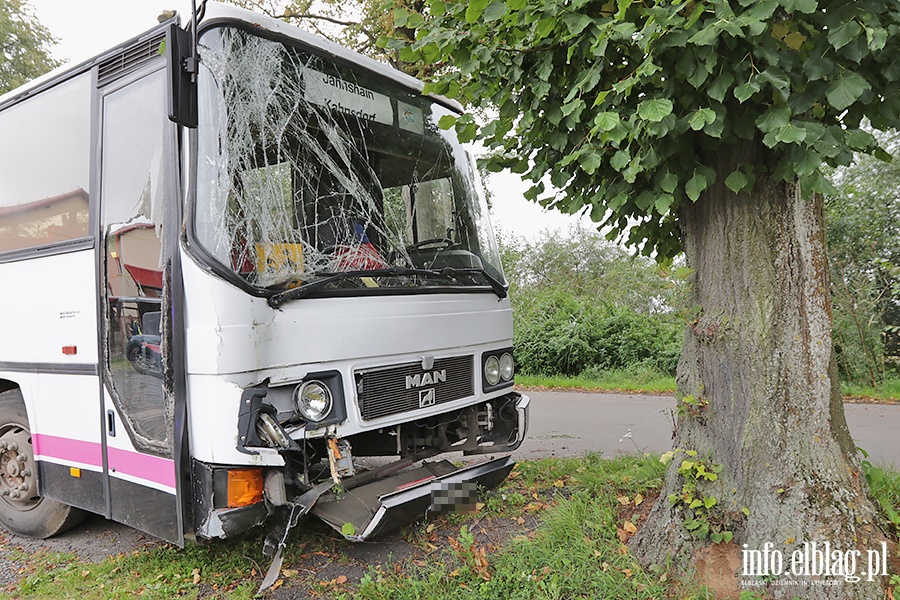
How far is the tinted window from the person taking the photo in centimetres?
351

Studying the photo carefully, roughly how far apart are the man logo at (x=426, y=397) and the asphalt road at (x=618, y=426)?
8.29 ft

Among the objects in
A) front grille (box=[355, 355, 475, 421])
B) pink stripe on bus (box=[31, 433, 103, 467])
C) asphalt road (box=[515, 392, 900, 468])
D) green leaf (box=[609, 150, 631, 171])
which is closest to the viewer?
green leaf (box=[609, 150, 631, 171])

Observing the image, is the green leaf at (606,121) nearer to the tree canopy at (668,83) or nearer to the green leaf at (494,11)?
the tree canopy at (668,83)

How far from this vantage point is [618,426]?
692cm

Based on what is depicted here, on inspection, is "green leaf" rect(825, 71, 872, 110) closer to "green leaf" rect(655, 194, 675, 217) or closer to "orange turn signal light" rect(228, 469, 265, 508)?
"green leaf" rect(655, 194, 675, 217)

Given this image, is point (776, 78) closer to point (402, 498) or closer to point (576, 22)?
point (576, 22)

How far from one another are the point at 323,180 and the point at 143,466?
176 centimetres

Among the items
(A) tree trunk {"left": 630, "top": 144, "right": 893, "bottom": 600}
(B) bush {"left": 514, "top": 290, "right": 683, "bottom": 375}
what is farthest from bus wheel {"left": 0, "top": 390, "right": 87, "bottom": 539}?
(B) bush {"left": 514, "top": 290, "right": 683, "bottom": 375}

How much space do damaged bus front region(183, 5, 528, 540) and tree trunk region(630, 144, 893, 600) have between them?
129 centimetres

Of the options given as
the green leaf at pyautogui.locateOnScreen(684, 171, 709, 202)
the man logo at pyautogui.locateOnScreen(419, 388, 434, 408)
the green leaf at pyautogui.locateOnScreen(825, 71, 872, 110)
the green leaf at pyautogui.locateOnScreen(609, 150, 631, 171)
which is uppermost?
the green leaf at pyautogui.locateOnScreen(825, 71, 872, 110)

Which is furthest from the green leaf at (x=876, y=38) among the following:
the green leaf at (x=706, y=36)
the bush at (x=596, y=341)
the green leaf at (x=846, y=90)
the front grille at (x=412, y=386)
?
the bush at (x=596, y=341)

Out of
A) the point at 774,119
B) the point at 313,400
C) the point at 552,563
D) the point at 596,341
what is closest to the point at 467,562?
the point at 552,563

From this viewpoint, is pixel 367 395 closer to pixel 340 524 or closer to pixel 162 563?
pixel 340 524

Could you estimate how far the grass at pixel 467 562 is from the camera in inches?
113
